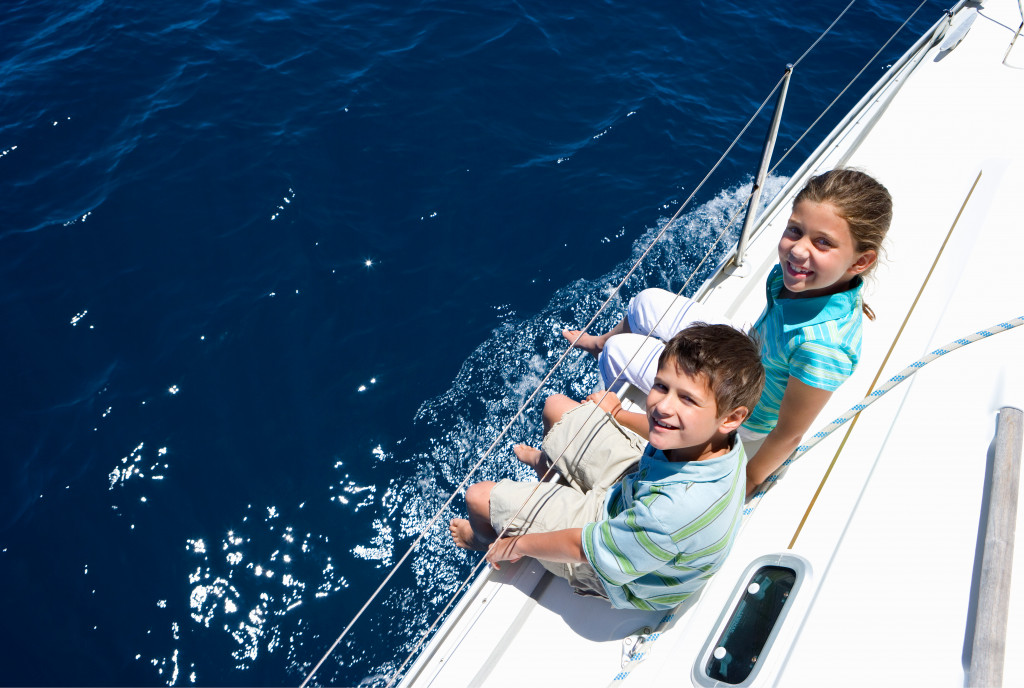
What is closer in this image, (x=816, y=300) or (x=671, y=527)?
(x=671, y=527)

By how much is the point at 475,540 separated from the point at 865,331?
1.80 metres

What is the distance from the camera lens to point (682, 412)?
167 centimetres

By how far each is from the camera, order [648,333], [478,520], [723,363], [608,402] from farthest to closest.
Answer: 1. [648,333]
2. [608,402]
3. [478,520]
4. [723,363]

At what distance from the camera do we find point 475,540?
2525 millimetres

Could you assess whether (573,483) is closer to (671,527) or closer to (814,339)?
(671,527)

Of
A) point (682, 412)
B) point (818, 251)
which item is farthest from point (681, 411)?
point (818, 251)

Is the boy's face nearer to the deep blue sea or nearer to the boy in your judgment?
the boy

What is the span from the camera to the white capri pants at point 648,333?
271 centimetres

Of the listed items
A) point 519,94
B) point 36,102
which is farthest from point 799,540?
point 36,102

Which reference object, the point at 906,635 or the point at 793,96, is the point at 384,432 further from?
the point at 793,96

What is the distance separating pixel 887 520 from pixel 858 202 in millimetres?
898

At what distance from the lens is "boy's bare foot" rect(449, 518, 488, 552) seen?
252cm

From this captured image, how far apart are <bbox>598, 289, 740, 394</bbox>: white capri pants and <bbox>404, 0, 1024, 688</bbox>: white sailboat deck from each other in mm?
233

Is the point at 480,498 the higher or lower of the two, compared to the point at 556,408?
lower
